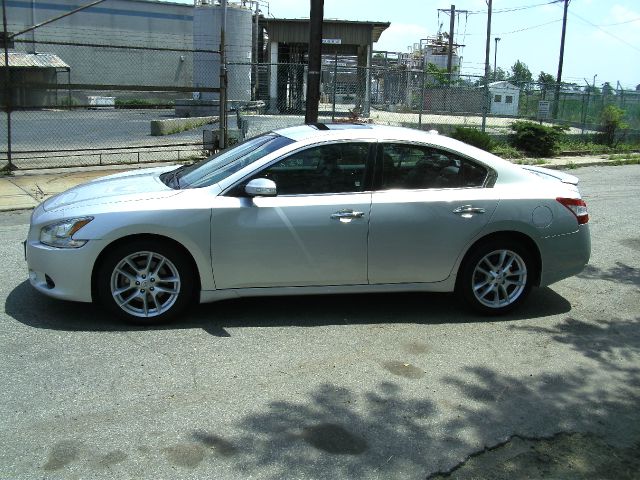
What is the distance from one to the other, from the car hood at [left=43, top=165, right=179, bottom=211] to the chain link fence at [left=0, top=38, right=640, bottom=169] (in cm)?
682

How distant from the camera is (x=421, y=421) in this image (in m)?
3.93

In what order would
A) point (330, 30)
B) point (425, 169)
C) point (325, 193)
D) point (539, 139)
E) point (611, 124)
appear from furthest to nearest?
point (330, 30) < point (611, 124) < point (539, 139) < point (425, 169) < point (325, 193)

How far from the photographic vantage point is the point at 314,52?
35.2ft

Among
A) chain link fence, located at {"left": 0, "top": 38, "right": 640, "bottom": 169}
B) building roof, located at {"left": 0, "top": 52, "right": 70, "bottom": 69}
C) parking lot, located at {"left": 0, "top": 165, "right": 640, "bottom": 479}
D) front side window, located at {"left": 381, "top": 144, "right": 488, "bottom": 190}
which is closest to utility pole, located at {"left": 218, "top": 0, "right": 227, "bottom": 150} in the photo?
chain link fence, located at {"left": 0, "top": 38, "right": 640, "bottom": 169}

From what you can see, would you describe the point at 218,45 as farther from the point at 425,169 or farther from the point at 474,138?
the point at 425,169

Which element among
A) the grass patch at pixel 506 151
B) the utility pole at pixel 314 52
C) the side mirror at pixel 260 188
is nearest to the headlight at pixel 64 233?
the side mirror at pixel 260 188

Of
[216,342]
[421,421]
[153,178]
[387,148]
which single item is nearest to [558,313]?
[387,148]

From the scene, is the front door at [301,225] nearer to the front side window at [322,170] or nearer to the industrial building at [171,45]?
the front side window at [322,170]

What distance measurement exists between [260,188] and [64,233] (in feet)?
5.02

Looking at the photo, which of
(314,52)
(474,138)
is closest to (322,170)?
(314,52)

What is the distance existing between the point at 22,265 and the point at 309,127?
10.6 ft

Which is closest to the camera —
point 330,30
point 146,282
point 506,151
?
point 146,282

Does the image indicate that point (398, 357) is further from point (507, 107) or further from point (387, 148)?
point (507, 107)

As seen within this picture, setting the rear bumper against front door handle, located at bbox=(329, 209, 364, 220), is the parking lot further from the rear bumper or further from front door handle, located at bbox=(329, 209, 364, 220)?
front door handle, located at bbox=(329, 209, 364, 220)
